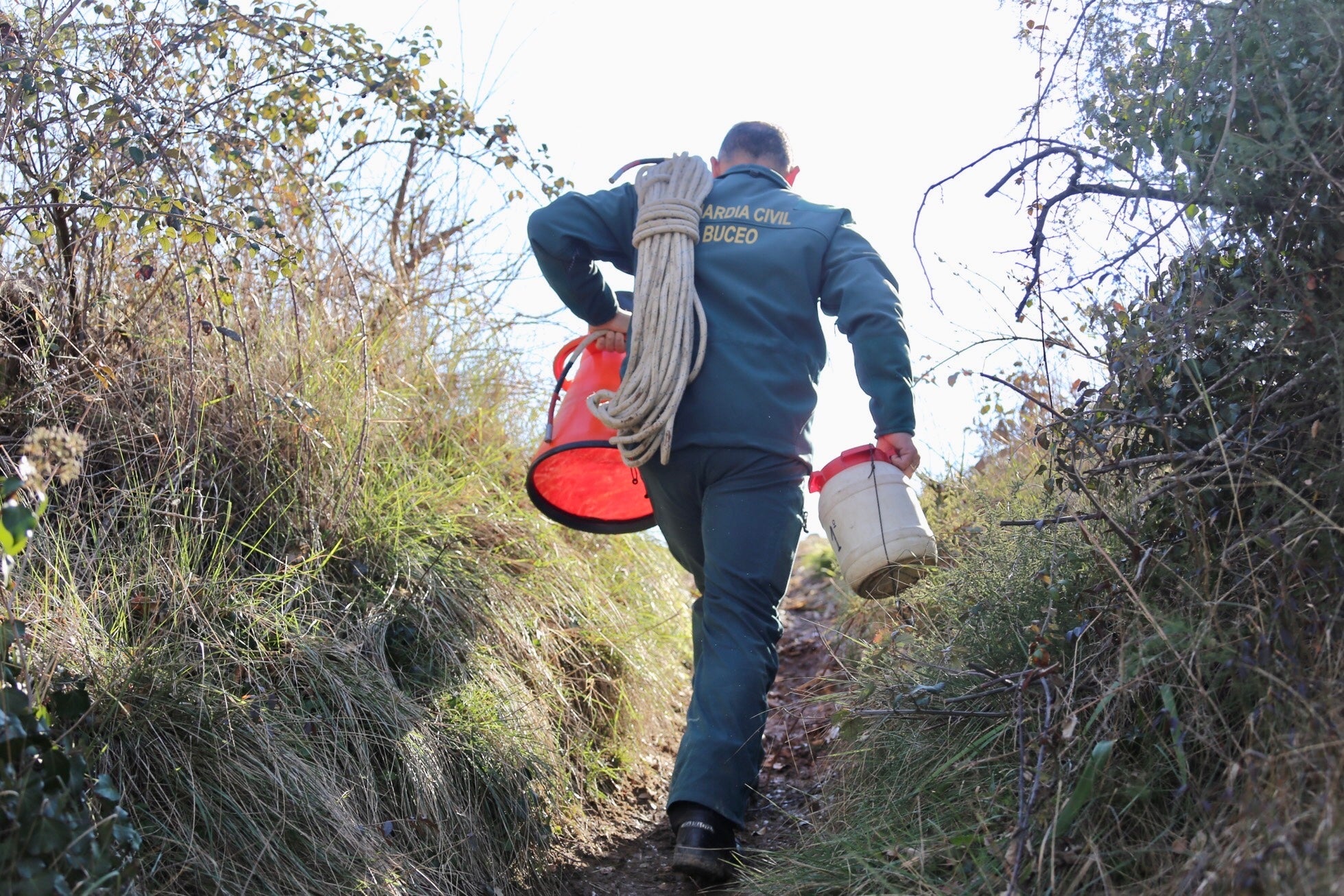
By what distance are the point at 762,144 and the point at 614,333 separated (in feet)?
2.97

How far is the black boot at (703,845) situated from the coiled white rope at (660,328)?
43.4 inches

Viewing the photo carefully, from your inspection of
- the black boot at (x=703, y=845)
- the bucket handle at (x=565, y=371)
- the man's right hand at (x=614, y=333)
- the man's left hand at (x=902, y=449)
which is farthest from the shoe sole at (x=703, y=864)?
the man's right hand at (x=614, y=333)

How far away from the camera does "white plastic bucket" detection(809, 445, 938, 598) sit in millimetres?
3291

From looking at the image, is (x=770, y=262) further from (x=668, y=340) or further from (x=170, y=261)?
(x=170, y=261)

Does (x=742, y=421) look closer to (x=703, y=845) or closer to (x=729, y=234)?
(x=729, y=234)

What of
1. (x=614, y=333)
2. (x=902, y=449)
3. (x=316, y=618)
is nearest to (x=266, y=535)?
(x=316, y=618)

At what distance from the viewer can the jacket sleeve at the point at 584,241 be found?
3850mm

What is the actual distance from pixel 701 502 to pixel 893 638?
2.54 ft

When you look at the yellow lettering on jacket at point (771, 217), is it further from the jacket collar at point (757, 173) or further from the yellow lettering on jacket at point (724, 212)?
the jacket collar at point (757, 173)

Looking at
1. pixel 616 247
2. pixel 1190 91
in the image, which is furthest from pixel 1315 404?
pixel 616 247

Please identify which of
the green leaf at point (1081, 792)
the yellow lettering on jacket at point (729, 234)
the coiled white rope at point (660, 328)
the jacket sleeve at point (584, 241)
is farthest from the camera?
the jacket sleeve at point (584, 241)

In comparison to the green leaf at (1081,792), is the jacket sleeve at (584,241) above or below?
above

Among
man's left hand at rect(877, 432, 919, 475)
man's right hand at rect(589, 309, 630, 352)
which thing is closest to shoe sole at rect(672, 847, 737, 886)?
man's left hand at rect(877, 432, 919, 475)

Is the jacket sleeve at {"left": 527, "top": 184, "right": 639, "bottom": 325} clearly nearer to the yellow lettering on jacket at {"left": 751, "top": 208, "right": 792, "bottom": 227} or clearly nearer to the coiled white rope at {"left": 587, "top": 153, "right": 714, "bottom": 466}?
the coiled white rope at {"left": 587, "top": 153, "right": 714, "bottom": 466}
